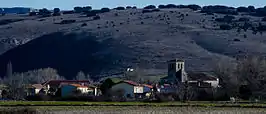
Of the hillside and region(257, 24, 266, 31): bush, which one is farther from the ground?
region(257, 24, 266, 31): bush

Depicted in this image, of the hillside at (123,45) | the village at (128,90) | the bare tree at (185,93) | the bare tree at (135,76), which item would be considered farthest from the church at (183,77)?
the hillside at (123,45)

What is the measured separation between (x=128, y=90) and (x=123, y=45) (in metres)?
69.9

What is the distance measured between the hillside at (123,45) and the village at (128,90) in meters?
37.2

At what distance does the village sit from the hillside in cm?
3721

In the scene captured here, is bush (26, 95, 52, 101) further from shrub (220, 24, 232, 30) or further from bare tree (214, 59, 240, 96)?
shrub (220, 24, 232, 30)

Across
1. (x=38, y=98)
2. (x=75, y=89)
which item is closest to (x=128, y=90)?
(x=75, y=89)

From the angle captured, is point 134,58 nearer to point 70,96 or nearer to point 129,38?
point 129,38

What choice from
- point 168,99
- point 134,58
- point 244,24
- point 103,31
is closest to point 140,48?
point 134,58

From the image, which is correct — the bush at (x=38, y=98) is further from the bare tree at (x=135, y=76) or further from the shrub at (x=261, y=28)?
the shrub at (x=261, y=28)

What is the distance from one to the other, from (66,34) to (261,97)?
104980 mm

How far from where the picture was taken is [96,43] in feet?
533

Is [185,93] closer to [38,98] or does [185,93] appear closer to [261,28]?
[38,98]

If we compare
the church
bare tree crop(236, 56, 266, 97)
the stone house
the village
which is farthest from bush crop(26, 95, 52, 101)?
bare tree crop(236, 56, 266, 97)

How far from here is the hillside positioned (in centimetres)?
14450
